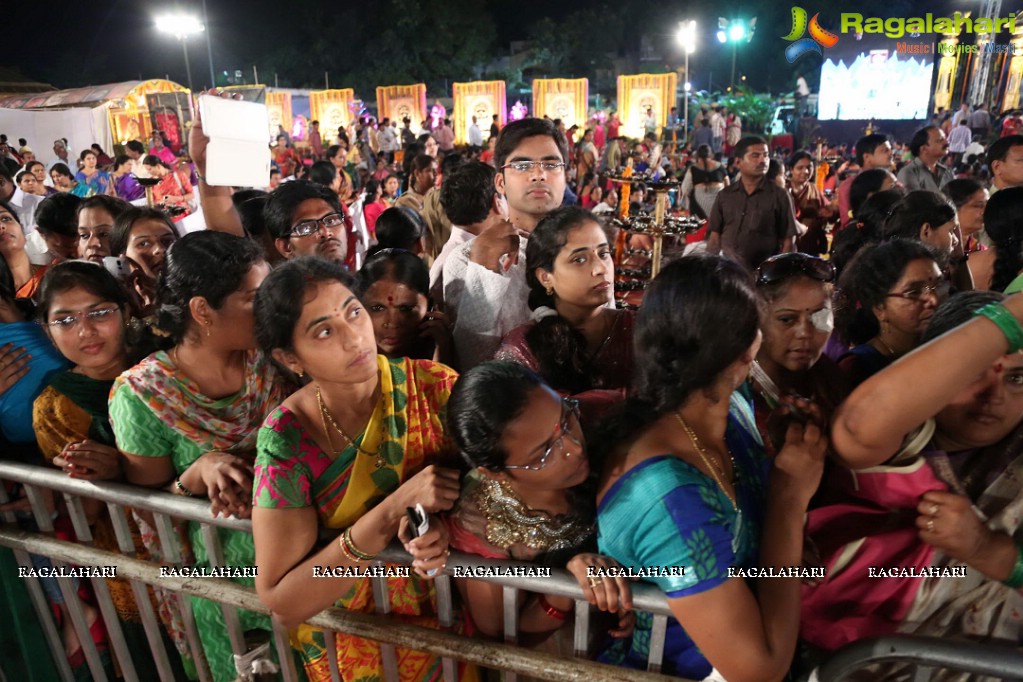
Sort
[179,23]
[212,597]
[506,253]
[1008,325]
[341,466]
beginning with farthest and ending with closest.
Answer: [179,23] → [506,253] → [212,597] → [341,466] → [1008,325]

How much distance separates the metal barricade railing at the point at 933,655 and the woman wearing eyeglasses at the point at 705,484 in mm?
141

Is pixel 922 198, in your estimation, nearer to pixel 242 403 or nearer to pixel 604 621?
pixel 604 621

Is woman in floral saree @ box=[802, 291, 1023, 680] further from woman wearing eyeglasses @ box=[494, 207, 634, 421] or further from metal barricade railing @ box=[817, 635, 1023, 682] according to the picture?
woman wearing eyeglasses @ box=[494, 207, 634, 421]

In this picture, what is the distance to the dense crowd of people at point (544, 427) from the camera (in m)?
1.27

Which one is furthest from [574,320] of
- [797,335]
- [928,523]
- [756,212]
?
[756,212]

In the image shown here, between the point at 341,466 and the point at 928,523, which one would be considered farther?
the point at 341,466

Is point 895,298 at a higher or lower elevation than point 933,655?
higher

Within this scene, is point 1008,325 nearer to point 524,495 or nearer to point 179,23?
point 524,495

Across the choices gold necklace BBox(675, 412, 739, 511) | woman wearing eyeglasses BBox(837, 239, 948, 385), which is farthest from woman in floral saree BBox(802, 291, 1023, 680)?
woman wearing eyeglasses BBox(837, 239, 948, 385)

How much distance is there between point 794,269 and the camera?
197 cm

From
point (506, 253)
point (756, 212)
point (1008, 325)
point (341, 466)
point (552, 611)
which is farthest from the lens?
point (756, 212)

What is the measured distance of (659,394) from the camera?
1.33 metres

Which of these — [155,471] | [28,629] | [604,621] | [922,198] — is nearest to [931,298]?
[922,198]

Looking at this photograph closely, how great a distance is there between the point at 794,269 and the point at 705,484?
3.26 feet
